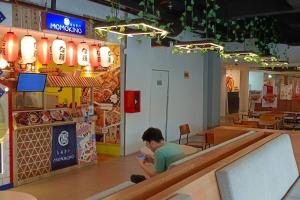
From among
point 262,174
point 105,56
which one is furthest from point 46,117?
point 262,174

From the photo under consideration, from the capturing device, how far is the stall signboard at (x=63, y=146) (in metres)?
7.04

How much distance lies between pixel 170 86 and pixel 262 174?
8.04 m

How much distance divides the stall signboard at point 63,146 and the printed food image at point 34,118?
0.43m

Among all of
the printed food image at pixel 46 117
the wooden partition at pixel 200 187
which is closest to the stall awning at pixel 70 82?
the printed food image at pixel 46 117

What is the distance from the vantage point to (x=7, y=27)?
5945 millimetres

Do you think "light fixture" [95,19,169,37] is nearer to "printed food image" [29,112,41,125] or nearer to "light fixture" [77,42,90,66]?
"light fixture" [77,42,90,66]

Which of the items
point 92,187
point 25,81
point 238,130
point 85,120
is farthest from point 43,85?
point 238,130

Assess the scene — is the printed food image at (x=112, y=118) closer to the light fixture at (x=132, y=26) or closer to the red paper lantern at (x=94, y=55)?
the red paper lantern at (x=94, y=55)

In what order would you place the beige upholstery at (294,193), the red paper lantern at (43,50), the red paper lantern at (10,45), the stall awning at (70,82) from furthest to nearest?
1. the stall awning at (70,82)
2. the red paper lantern at (43,50)
3. the red paper lantern at (10,45)
4. the beige upholstery at (294,193)

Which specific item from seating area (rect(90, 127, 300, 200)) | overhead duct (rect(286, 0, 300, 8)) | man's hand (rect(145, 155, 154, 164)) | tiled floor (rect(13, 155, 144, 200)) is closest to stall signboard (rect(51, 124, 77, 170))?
tiled floor (rect(13, 155, 144, 200))

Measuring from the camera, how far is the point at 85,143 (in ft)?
25.6

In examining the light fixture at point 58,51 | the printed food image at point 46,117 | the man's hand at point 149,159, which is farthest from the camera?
the light fixture at point 58,51

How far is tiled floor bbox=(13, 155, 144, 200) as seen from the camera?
19.0 ft

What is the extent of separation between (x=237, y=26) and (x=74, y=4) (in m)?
4.48
